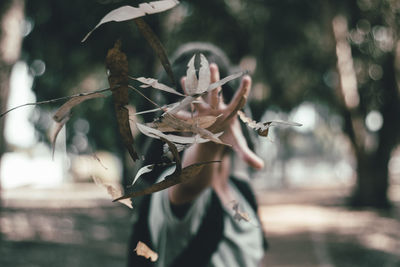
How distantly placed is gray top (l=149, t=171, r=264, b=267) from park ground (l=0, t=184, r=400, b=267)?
6430mm

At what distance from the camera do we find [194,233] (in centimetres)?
192

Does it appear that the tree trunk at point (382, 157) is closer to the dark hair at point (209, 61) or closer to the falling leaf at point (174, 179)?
the dark hair at point (209, 61)

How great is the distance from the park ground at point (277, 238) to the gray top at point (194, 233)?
21.1ft

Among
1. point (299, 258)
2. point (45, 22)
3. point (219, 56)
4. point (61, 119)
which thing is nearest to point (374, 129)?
point (299, 258)

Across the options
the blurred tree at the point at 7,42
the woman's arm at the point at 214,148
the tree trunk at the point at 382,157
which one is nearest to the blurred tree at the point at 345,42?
the tree trunk at the point at 382,157

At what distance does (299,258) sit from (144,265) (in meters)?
8.17

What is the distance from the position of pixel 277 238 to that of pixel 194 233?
33.0 ft

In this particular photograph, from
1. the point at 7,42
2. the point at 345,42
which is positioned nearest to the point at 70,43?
the point at 7,42

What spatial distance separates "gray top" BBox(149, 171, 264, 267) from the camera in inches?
75.2

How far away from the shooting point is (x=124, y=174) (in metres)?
17.9

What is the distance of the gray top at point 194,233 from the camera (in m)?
1.91

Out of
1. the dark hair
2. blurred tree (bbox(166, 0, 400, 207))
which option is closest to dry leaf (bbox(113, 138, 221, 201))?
the dark hair

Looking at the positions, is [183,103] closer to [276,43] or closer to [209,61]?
[209,61]

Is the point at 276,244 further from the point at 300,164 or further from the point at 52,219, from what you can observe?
the point at 300,164
